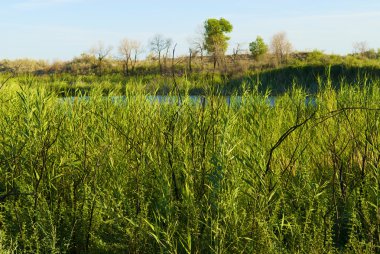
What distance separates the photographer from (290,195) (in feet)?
11.9

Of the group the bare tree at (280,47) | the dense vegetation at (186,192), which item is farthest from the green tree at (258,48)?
the dense vegetation at (186,192)

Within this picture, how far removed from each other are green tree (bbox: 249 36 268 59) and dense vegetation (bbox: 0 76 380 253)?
29.4 metres

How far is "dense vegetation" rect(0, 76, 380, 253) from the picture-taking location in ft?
9.36

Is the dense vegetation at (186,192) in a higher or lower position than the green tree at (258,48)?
lower

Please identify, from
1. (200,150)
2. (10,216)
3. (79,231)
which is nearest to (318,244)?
(200,150)

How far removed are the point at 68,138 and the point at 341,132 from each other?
2.59m

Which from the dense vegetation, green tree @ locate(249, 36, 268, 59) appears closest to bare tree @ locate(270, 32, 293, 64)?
green tree @ locate(249, 36, 268, 59)

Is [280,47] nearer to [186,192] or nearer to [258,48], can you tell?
[258,48]

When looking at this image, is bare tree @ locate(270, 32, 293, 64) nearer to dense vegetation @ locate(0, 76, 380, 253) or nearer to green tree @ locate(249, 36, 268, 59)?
green tree @ locate(249, 36, 268, 59)

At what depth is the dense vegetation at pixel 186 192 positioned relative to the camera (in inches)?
112

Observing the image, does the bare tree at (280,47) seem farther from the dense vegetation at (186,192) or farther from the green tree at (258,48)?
the dense vegetation at (186,192)

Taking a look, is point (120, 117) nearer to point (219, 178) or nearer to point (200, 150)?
point (200, 150)

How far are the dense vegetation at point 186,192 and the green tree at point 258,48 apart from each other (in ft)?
96.6

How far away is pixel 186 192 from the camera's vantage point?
2902mm
